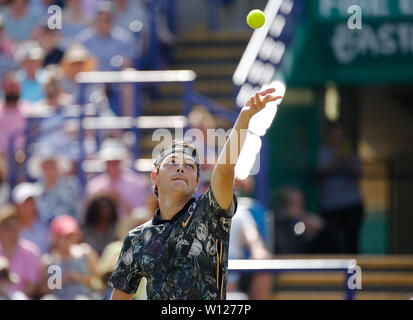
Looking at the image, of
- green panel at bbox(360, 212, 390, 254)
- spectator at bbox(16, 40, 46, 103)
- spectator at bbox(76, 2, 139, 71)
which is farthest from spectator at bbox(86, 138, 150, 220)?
green panel at bbox(360, 212, 390, 254)

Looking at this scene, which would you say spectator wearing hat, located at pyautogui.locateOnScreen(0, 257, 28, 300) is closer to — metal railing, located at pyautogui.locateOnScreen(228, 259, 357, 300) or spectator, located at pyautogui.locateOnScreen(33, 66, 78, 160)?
metal railing, located at pyautogui.locateOnScreen(228, 259, 357, 300)

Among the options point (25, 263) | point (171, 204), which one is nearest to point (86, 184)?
point (25, 263)

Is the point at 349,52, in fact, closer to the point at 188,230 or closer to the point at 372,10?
the point at 372,10

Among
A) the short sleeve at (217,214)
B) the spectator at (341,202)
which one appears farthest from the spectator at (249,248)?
the short sleeve at (217,214)

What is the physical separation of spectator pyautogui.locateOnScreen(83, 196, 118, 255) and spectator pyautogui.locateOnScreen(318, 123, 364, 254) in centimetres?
210

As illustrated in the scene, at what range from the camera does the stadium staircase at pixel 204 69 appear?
35.4 ft

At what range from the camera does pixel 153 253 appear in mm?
4188

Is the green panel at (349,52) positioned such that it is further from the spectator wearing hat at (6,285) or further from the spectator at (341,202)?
the spectator wearing hat at (6,285)

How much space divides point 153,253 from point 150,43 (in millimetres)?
7082

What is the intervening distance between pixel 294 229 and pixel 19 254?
2.43 metres

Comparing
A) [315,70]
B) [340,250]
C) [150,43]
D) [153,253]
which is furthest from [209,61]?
[153,253]

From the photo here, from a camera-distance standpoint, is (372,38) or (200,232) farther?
(372,38)
